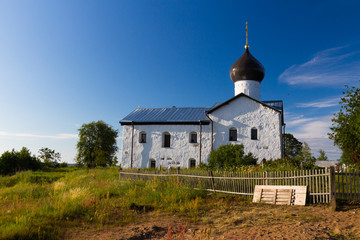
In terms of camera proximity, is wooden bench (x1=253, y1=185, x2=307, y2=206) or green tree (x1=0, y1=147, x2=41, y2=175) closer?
wooden bench (x1=253, y1=185, x2=307, y2=206)

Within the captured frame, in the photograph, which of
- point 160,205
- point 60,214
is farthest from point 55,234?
point 160,205

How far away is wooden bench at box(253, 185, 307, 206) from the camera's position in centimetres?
916

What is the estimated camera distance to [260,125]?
21.6 metres

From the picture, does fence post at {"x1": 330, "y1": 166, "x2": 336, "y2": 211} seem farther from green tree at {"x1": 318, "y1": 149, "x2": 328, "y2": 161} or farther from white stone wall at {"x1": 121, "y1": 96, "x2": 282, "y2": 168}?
green tree at {"x1": 318, "y1": 149, "x2": 328, "y2": 161}

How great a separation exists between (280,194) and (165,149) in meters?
15.0

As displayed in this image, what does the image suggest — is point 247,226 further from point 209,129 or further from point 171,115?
point 171,115

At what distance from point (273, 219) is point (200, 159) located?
15.5m

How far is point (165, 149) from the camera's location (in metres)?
23.8

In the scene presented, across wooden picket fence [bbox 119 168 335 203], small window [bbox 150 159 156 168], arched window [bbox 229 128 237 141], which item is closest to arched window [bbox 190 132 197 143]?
arched window [bbox 229 128 237 141]

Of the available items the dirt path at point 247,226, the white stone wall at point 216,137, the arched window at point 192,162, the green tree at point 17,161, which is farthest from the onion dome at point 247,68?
the green tree at point 17,161

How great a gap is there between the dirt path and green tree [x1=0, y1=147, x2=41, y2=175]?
83.0 ft

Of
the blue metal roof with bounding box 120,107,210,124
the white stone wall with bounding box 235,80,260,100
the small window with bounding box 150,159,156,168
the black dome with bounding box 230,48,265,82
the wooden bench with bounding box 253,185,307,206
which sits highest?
the black dome with bounding box 230,48,265,82

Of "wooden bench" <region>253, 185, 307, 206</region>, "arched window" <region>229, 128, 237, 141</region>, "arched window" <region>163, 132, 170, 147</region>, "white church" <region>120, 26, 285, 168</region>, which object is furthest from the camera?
"arched window" <region>163, 132, 170, 147</region>

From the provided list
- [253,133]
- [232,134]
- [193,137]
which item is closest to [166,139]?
[193,137]
